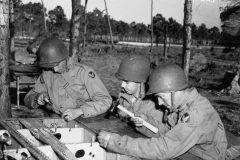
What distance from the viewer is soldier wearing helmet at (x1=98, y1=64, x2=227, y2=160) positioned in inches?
103

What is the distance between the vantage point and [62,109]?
4273 mm

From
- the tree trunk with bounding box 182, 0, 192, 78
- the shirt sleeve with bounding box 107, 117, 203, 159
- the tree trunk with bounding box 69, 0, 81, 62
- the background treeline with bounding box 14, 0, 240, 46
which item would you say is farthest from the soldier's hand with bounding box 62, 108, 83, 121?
the background treeline with bounding box 14, 0, 240, 46

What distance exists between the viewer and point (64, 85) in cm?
434

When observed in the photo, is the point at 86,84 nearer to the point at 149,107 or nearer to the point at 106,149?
the point at 149,107

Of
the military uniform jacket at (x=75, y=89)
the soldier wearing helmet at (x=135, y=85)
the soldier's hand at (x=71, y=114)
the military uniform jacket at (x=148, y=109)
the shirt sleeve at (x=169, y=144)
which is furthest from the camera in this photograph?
the military uniform jacket at (x=75, y=89)

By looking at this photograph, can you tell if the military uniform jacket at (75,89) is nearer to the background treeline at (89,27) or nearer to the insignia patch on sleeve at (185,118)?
the insignia patch on sleeve at (185,118)

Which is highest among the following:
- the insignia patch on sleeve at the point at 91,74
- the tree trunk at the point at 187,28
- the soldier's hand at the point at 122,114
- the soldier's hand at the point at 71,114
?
the tree trunk at the point at 187,28

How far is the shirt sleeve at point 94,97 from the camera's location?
4020mm

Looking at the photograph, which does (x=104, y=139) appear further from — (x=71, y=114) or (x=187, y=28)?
(x=187, y=28)

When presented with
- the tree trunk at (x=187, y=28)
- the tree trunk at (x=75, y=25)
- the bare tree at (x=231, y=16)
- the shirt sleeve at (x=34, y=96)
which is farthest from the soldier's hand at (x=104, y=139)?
the tree trunk at (x=75, y=25)

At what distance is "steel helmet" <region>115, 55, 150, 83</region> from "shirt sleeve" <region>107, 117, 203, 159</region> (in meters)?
1.50

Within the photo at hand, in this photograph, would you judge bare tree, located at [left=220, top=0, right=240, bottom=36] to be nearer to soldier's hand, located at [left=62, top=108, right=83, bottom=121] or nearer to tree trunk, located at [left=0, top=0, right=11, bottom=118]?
soldier's hand, located at [left=62, top=108, right=83, bottom=121]

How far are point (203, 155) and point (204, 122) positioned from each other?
336 mm

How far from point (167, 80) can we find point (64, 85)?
190 cm
